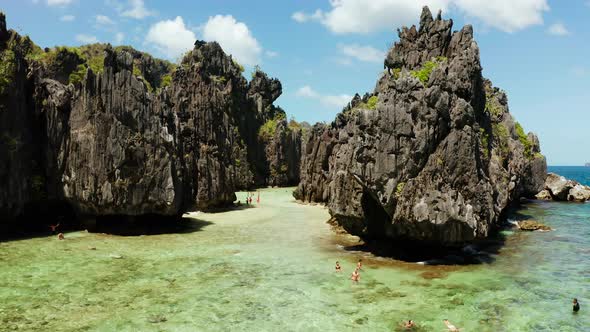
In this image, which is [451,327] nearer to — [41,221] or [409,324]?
[409,324]

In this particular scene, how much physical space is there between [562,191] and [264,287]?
81765mm

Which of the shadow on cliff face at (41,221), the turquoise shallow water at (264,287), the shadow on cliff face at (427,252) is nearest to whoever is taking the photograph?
the turquoise shallow water at (264,287)

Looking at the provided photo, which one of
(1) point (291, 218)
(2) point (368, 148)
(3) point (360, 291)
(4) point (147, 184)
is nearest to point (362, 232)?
(2) point (368, 148)

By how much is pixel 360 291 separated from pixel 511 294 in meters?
9.10

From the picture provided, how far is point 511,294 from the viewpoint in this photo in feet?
83.1

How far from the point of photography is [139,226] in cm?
4256

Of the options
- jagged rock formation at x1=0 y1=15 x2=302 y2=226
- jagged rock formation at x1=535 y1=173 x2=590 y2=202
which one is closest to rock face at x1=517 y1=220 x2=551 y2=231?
jagged rock formation at x1=0 y1=15 x2=302 y2=226

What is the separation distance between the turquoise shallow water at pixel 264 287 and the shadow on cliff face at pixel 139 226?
73.6 inches

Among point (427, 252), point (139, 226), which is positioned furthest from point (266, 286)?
point (139, 226)

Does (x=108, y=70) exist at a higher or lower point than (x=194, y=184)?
higher

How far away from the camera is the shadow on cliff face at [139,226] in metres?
41.2

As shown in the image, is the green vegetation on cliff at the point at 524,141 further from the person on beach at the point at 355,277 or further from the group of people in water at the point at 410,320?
the person on beach at the point at 355,277

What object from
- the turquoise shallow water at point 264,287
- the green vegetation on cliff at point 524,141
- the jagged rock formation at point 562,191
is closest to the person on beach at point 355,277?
the turquoise shallow water at point 264,287

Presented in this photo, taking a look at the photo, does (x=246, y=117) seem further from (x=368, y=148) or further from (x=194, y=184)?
(x=368, y=148)
